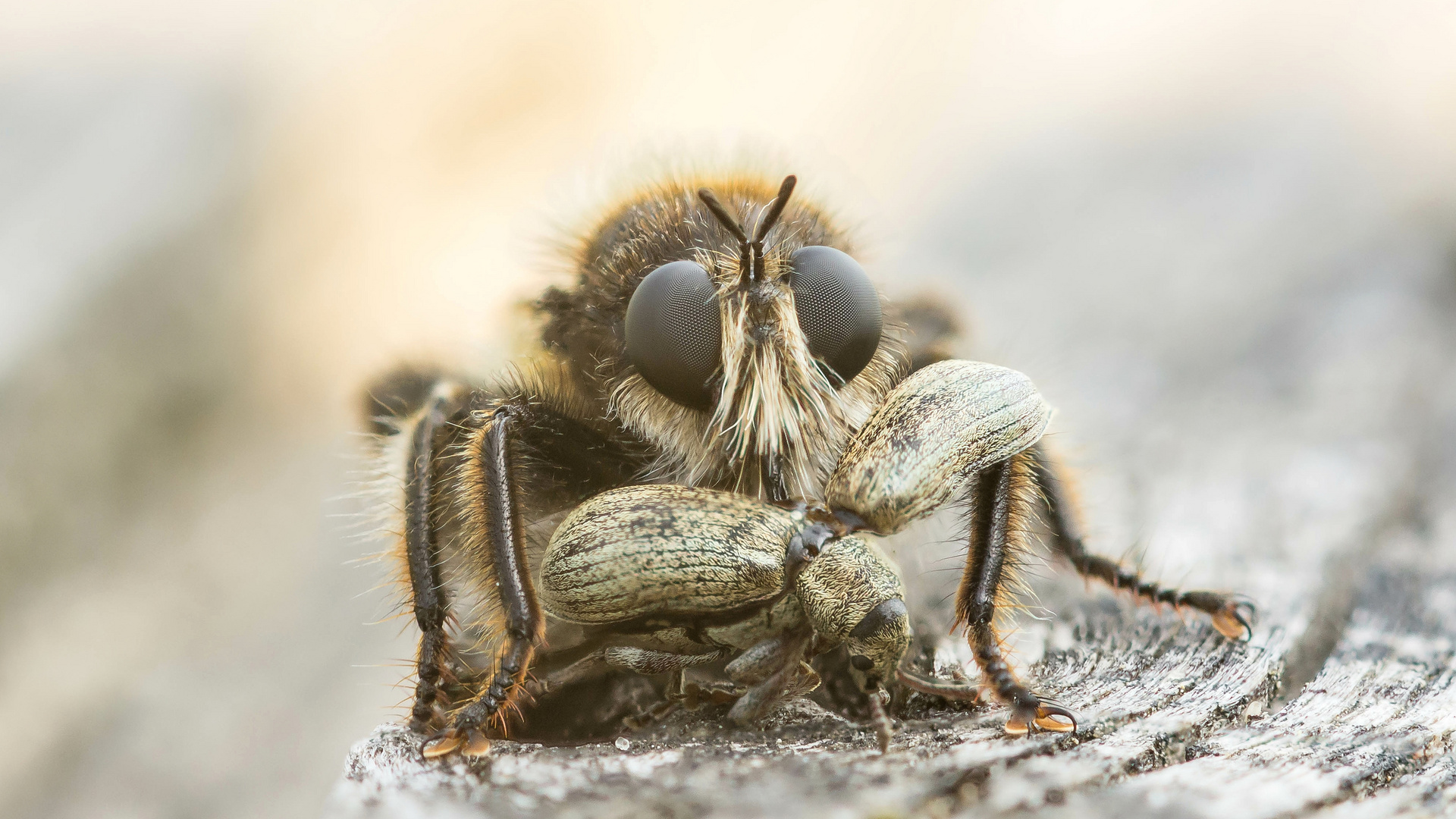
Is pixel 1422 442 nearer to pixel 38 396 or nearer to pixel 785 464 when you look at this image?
pixel 785 464

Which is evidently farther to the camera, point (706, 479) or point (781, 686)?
point (706, 479)

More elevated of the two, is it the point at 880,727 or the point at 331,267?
the point at 331,267

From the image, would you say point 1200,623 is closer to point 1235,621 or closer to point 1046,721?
point 1235,621

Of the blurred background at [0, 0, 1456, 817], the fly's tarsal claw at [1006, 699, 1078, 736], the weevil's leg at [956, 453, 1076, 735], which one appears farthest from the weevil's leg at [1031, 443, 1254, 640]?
the fly's tarsal claw at [1006, 699, 1078, 736]

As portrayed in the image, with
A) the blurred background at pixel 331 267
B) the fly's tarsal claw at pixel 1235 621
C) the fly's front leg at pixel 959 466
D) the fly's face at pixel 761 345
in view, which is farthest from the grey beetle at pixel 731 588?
the fly's tarsal claw at pixel 1235 621

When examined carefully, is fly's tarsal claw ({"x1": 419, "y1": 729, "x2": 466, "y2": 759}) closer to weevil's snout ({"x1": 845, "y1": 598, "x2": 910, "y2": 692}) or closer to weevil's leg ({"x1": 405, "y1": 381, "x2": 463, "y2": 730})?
weevil's leg ({"x1": 405, "y1": 381, "x2": 463, "y2": 730})

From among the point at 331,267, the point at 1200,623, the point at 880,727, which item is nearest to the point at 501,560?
the point at 880,727

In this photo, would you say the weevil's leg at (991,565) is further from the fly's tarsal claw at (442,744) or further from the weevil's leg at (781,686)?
the fly's tarsal claw at (442,744)

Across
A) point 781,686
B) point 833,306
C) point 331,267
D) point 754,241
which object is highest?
point 331,267
